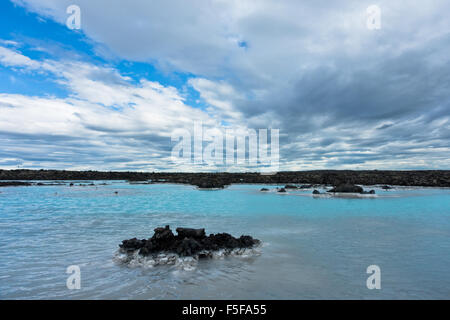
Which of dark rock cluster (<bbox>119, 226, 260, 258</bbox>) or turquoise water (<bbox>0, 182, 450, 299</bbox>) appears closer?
turquoise water (<bbox>0, 182, 450, 299</bbox>)

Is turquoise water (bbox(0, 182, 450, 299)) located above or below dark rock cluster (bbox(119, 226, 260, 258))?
below

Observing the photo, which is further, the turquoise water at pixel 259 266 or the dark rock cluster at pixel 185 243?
the dark rock cluster at pixel 185 243

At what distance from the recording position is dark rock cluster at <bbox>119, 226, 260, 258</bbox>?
30.9 feet

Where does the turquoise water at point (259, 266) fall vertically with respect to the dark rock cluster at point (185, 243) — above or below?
below

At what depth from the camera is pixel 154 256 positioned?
9211mm

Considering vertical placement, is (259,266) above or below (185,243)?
below

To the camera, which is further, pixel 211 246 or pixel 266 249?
pixel 266 249

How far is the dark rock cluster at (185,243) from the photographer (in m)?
9.42

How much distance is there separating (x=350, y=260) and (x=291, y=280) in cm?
316

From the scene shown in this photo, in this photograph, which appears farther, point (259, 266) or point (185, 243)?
point (185, 243)

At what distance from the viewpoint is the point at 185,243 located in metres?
9.44
